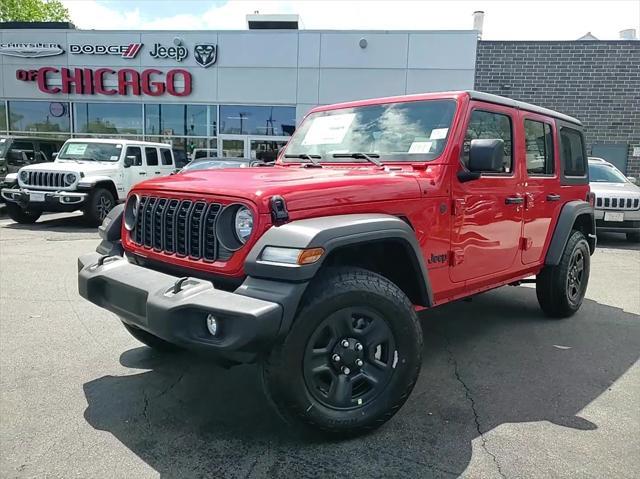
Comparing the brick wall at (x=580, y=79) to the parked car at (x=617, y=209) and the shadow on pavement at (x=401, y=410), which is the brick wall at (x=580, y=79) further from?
the shadow on pavement at (x=401, y=410)

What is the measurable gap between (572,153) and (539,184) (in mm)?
1054

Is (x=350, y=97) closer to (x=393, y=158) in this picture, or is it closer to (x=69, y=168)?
(x=69, y=168)

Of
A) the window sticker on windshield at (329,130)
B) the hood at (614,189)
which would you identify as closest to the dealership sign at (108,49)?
the hood at (614,189)

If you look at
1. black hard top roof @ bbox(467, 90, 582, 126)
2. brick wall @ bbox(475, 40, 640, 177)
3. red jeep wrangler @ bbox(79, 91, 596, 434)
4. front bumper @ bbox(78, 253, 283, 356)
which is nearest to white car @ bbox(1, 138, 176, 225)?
red jeep wrangler @ bbox(79, 91, 596, 434)

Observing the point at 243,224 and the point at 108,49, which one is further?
the point at 108,49

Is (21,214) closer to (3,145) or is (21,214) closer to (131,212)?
(3,145)

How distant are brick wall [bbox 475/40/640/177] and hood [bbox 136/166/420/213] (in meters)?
14.8

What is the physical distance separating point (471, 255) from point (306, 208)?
58.9 inches

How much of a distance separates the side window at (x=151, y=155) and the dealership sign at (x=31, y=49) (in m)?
8.51

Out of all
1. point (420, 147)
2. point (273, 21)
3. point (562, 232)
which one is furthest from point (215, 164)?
point (273, 21)

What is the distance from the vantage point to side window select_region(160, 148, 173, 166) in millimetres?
13211

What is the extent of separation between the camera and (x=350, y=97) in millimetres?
17031

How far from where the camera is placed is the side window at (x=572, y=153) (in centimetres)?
485

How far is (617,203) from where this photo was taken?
9.59m
